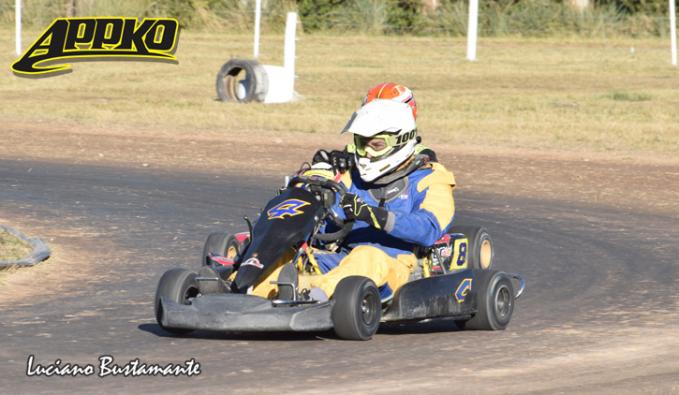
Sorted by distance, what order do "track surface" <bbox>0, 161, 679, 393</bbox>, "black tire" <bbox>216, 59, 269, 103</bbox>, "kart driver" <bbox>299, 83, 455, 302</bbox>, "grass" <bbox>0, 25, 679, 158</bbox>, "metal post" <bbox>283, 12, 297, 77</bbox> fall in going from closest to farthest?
1. "track surface" <bbox>0, 161, 679, 393</bbox>
2. "kart driver" <bbox>299, 83, 455, 302</bbox>
3. "grass" <bbox>0, 25, 679, 158</bbox>
4. "black tire" <bbox>216, 59, 269, 103</bbox>
5. "metal post" <bbox>283, 12, 297, 77</bbox>

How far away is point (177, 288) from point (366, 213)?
1.09 m

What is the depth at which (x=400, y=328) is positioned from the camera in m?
8.52

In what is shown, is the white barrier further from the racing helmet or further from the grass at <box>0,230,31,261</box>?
the racing helmet

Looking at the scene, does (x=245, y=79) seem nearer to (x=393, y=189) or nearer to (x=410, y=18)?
(x=393, y=189)

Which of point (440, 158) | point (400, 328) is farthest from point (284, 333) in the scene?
point (440, 158)

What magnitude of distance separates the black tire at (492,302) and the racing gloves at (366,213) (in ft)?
1.98

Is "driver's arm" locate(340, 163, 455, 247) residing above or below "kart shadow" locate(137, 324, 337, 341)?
above

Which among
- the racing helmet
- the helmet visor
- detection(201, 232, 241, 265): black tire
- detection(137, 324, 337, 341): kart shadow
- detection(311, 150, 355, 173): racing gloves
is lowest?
detection(137, 324, 337, 341): kart shadow

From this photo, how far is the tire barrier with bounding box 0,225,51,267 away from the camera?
413 inches

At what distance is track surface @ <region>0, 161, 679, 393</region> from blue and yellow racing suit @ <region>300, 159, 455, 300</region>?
33 centimetres

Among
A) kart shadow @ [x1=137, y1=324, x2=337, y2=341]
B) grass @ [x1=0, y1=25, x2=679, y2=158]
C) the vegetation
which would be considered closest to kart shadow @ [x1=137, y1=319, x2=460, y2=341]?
kart shadow @ [x1=137, y1=324, x2=337, y2=341]

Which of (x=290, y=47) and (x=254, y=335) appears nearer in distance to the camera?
(x=254, y=335)

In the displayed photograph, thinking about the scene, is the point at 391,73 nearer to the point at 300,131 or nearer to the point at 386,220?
the point at 300,131

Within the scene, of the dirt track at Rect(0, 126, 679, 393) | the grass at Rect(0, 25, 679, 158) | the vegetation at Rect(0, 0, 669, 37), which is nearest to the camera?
the dirt track at Rect(0, 126, 679, 393)
